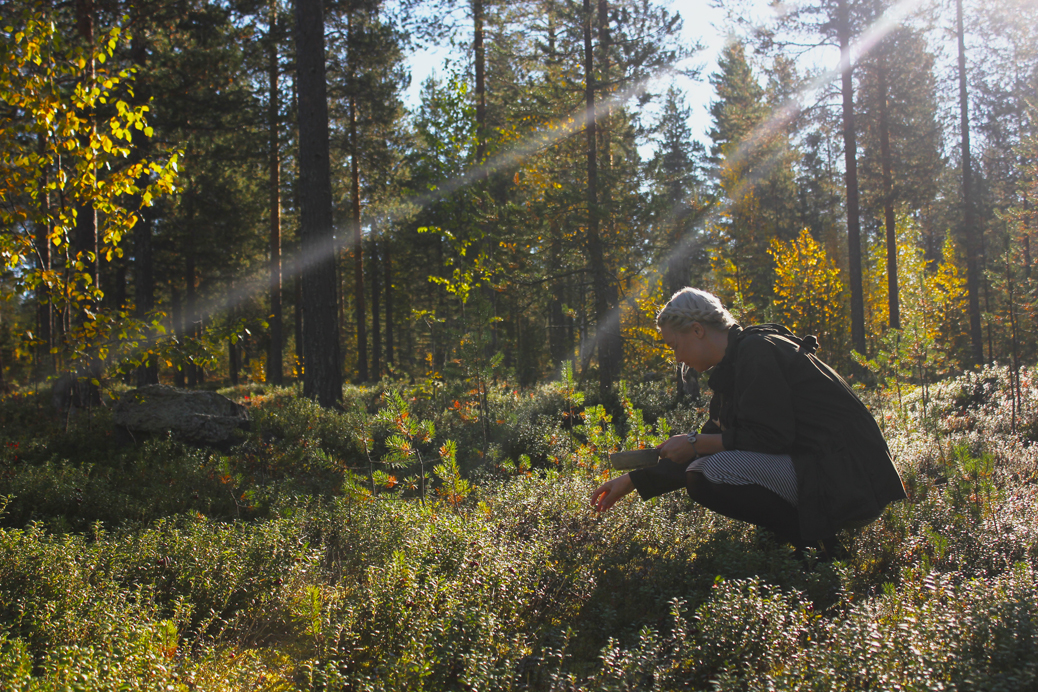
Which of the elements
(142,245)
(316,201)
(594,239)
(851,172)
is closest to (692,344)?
(316,201)

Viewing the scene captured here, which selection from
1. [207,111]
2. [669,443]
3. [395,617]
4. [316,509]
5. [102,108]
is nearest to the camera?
[395,617]

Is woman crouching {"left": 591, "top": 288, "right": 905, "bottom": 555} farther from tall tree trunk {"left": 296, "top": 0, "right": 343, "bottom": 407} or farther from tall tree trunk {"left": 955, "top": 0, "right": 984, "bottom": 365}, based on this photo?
tall tree trunk {"left": 955, "top": 0, "right": 984, "bottom": 365}

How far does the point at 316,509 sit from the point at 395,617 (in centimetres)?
226

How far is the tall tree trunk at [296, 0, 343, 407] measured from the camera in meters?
9.77

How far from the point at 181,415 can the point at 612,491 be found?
21.5 feet

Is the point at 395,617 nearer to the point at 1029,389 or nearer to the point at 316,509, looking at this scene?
the point at 316,509

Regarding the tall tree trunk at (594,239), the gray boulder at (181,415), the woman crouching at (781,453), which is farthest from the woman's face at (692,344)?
the tall tree trunk at (594,239)

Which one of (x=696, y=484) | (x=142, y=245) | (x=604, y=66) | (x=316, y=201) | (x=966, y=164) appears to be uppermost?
(x=966, y=164)

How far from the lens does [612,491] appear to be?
3.17 metres

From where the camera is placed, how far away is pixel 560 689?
6.62ft

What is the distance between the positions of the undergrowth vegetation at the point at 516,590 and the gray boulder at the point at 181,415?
2.25 metres

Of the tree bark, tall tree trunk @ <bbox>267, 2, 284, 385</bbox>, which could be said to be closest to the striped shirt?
the tree bark

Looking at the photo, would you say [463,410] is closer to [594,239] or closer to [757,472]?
[594,239]

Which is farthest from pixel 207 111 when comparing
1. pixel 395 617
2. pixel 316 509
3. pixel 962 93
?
pixel 962 93
